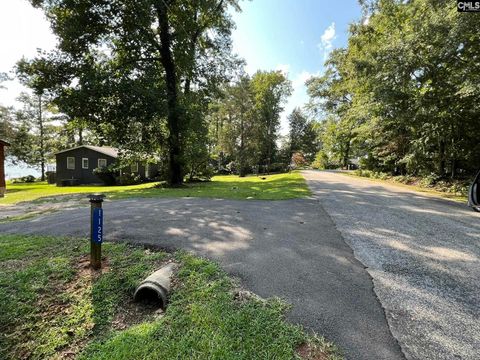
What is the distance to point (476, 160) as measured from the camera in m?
12.0

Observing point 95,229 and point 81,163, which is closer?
point 95,229

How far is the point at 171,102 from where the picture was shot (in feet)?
43.7

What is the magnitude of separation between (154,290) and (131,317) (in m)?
0.33

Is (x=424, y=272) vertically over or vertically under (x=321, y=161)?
under

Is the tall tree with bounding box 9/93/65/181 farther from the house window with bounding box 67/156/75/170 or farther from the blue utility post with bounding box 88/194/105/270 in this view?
the blue utility post with bounding box 88/194/105/270

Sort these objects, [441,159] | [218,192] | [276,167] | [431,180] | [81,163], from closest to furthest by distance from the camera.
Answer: [218,192] < [441,159] < [431,180] < [81,163] < [276,167]

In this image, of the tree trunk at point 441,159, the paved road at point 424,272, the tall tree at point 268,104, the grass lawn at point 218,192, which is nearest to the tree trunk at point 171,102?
the grass lawn at point 218,192

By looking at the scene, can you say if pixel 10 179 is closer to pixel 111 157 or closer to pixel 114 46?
pixel 111 157

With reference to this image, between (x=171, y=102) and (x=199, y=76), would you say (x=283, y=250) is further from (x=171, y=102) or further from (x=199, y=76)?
(x=199, y=76)

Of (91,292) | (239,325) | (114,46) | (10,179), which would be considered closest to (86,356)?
(91,292)

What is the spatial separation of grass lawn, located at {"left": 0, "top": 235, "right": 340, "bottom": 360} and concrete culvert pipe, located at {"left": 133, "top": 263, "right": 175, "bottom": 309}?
0.09 meters

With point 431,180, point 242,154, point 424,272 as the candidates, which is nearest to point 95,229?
point 424,272

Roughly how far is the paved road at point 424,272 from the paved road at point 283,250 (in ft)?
0.60

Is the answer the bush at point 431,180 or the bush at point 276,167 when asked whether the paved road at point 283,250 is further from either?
the bush at point 276,167
